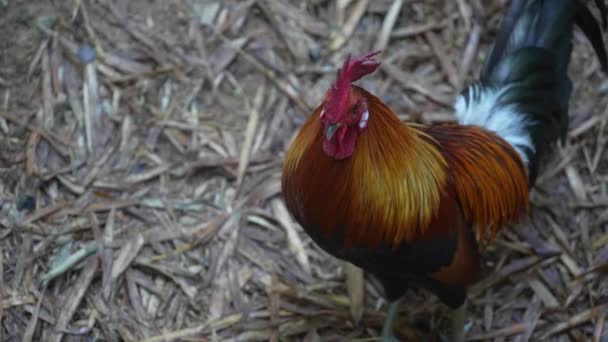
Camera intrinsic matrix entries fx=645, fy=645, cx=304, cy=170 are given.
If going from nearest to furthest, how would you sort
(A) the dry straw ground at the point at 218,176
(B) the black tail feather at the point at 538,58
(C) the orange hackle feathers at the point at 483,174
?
1. (C) the orange hackle feathers at the point at 483,174
2. (B) the black tail feather at the point at 538,58
3. (A) the dry straw ground at the point at 218,176

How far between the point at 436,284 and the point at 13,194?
220 cm

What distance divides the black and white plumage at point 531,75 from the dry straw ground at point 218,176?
718 millimetres

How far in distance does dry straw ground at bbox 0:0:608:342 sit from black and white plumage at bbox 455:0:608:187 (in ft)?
2.36

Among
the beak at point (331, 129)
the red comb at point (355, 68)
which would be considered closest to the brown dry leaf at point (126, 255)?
the beak at point (331, 129)

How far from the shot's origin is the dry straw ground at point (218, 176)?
10.6 feet

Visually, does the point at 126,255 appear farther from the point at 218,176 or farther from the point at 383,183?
the point at 383,183

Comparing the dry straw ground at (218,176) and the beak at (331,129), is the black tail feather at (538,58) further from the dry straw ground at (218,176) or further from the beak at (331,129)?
the beak at (331,129)

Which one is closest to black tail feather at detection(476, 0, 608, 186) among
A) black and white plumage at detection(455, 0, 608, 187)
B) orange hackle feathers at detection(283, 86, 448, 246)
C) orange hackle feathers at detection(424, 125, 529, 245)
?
black and white plumage at detection(455, 0, 608, 187)

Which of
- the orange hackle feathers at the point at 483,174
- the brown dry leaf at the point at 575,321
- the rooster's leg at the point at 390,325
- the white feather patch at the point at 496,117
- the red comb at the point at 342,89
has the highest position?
the red comb at the point at 342,89

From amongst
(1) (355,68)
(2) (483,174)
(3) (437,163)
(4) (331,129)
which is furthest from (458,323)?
(1) (355,68)

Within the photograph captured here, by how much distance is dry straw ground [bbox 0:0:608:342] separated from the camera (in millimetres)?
3236

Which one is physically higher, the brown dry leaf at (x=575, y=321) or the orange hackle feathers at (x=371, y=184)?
the orange hackle feathers at (x=371, y=184)

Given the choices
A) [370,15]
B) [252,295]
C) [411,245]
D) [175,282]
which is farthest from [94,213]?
[370,15]

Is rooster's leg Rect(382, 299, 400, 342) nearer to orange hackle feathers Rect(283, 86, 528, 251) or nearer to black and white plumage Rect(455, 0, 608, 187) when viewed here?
orange hackle feathers Rect(283, 86, 528, 251)
